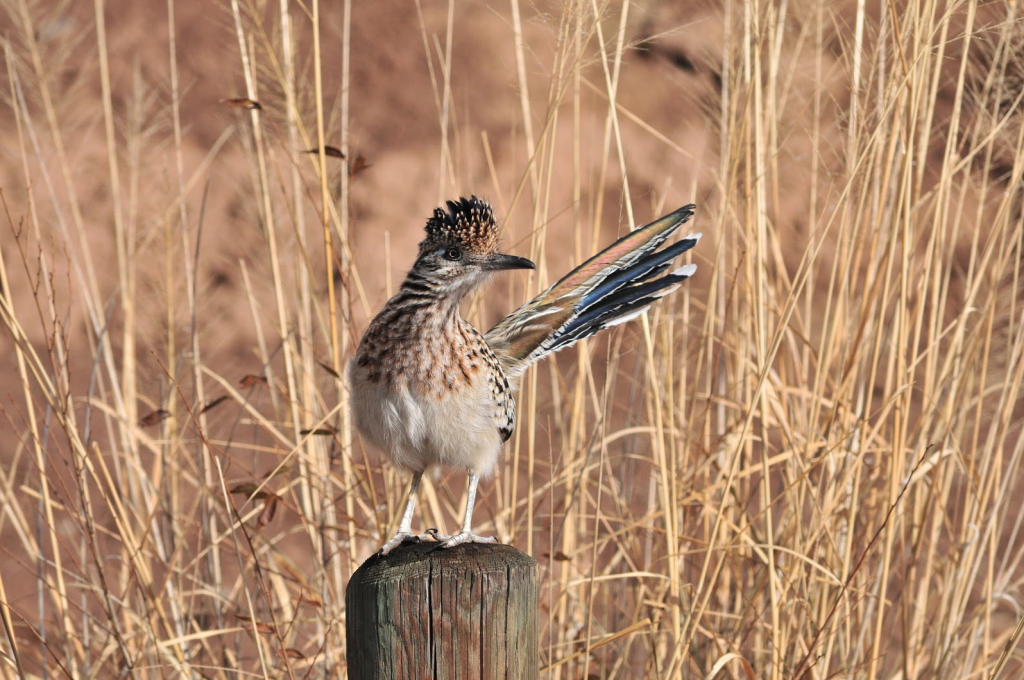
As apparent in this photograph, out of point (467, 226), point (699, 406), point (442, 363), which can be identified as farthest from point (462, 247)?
point (699, 406)

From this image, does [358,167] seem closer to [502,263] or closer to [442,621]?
[502,263]

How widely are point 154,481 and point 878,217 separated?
65.4 inches

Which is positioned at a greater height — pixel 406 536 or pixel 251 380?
pixel 251 380

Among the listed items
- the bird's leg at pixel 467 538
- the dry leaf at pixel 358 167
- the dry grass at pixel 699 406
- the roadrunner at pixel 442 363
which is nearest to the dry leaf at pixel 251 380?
the dry grass at pixel 699 406

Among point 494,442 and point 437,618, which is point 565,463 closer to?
point 494,442

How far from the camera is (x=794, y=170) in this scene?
2863mm

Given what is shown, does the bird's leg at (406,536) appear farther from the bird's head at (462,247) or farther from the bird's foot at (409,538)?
the bird's head at (462,247)

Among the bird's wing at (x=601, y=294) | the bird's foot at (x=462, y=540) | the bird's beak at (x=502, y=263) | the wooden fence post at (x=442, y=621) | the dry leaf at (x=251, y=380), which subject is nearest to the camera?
the wooden fence post at (x=442, y=621)

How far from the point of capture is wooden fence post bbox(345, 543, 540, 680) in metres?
1.27

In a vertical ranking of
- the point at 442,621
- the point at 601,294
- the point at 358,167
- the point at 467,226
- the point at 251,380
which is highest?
the point at 358,167

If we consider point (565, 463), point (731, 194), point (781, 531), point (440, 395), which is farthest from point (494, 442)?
point (781, 531)

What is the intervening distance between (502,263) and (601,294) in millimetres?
271

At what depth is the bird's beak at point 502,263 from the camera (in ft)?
5.14

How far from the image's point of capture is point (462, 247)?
1.64 metres
